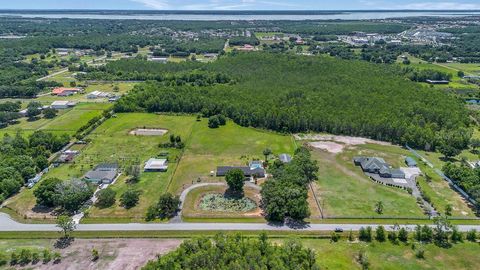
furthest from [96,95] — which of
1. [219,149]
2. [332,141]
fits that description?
[332,141]

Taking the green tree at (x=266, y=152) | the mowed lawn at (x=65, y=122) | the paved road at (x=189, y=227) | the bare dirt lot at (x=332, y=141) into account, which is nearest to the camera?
the paved road at (x=189, y=227)

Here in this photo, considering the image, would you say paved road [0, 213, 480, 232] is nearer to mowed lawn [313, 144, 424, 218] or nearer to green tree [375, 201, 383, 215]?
mowed lawn [313, 144, 424, 218]

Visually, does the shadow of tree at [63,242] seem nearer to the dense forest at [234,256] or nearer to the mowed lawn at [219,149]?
the dense forest at [234,256]

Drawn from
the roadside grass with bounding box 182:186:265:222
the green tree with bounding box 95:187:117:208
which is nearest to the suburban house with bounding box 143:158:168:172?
the roadside grass with bounding box 182:186:265:222

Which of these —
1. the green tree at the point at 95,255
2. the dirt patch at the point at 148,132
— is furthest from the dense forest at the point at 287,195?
the dirt patch at the point at 148,132

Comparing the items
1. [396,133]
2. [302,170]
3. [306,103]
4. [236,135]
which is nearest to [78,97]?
[236,135]

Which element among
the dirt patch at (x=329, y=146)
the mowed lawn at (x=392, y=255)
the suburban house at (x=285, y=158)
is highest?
the suburban house at (x=285, y=158)

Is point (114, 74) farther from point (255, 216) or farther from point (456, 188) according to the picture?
point (456, 188)
